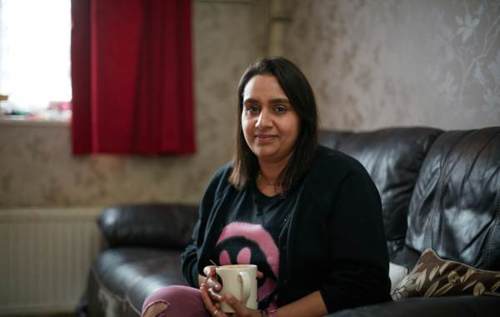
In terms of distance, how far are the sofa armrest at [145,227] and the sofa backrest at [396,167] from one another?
1162mm

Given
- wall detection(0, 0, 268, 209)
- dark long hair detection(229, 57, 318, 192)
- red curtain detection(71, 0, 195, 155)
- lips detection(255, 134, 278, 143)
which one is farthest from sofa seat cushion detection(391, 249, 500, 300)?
wall detection(0, 0, 268, 209)

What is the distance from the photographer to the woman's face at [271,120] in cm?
171

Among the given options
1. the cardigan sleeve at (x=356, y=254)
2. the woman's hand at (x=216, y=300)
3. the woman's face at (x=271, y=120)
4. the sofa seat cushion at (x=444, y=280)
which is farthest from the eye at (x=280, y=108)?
the sofa seat cushion at (x=444, y=280)

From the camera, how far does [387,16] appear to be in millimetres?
2883

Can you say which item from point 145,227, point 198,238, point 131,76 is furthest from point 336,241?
point 131,76

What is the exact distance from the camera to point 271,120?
1713mm

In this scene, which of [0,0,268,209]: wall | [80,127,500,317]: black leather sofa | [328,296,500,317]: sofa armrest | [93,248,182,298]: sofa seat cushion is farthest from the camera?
[0,0,268,209]: wall

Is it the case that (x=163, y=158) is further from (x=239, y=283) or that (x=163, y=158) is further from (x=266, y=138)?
(x=239, y=283)

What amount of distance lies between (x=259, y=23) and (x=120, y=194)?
1.29 metres

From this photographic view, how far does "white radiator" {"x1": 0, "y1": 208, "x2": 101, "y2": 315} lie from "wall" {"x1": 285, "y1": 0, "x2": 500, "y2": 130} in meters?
1.43

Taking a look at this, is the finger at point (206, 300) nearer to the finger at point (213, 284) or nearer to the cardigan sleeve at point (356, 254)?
the finger at point (213, 284)

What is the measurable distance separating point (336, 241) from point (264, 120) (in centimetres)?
38

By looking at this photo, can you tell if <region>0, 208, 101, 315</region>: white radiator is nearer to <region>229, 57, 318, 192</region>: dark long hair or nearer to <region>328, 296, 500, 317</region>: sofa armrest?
<region>229, 57, 318, 192</region>: dark long hair

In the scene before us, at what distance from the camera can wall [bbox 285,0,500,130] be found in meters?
2.31
